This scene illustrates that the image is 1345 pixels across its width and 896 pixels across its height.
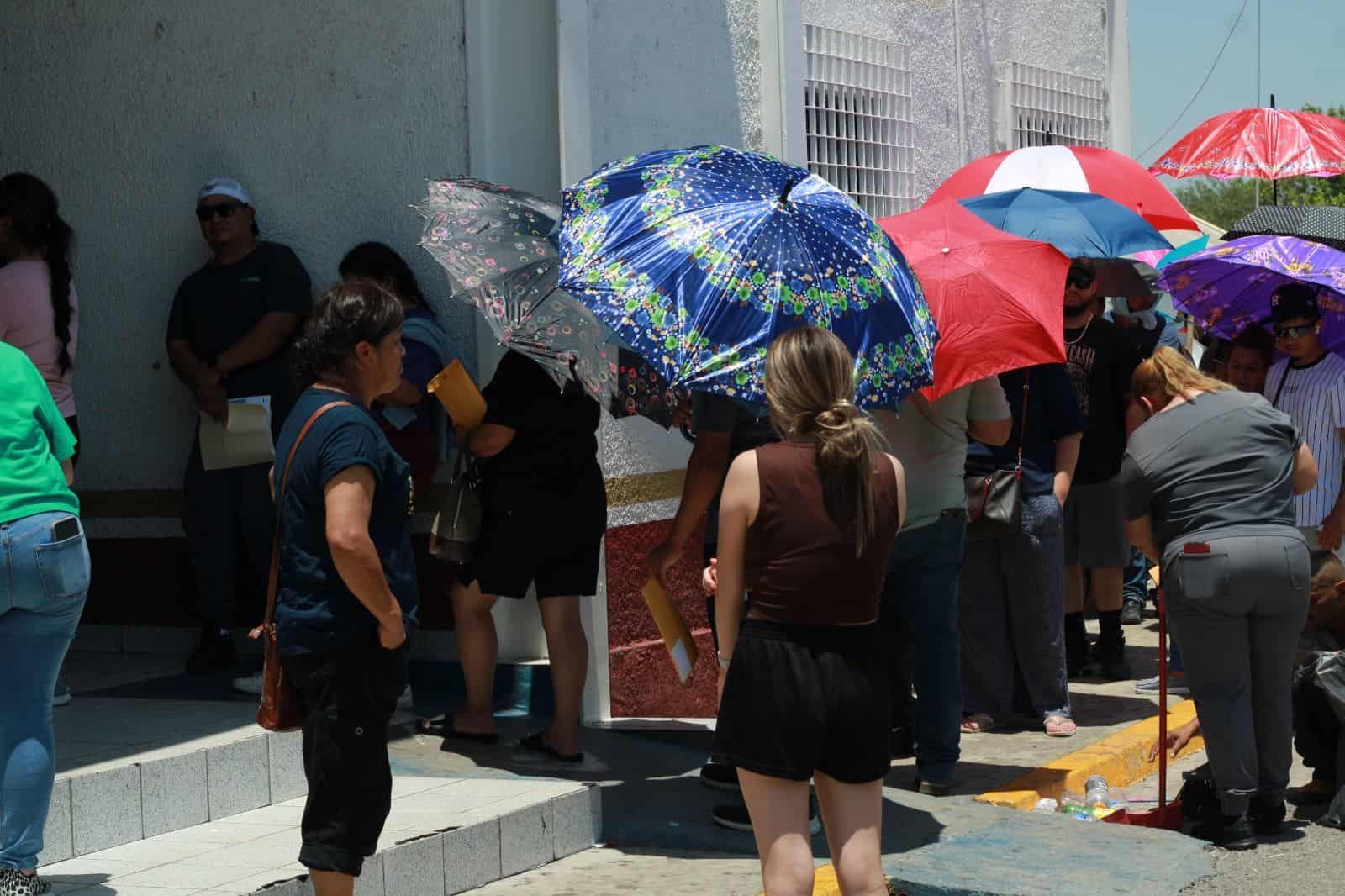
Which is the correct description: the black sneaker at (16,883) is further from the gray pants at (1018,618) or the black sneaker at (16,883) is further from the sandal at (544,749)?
the gray pants at (1018,618)

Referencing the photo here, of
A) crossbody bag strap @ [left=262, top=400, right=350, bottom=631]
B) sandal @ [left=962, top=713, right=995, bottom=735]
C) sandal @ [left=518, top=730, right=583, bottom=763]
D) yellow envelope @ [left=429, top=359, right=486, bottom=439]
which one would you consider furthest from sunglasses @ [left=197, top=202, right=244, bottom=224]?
sandal @ [left=962, top=713, right=995, bottom=735]

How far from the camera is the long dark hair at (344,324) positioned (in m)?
4.59

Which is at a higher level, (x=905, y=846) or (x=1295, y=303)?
(x=1295, y=303)

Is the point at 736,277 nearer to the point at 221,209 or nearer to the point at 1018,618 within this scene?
the point at 221,209

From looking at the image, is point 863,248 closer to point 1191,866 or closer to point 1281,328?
point 1191,866

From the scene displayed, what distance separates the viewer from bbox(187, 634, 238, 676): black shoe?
24.8 ft

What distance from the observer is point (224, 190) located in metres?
7.50

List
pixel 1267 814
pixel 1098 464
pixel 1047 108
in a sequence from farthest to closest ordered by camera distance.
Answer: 1. pixel 1047 108
2. pixel 1098 464
3. pixel 1267 814

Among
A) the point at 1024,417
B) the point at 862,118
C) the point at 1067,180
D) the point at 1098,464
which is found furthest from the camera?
the point at 862,118

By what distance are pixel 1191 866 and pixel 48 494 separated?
383cm

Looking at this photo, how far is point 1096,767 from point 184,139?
482 centimetres

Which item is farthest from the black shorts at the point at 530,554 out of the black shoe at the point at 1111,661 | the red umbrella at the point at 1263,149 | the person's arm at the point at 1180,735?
the red umbrella at the point at 1263,149

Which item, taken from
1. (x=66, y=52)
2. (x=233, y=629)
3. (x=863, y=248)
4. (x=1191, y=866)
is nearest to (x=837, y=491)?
(x=863, y=248)

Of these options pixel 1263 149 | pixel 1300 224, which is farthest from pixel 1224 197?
pixel 1300 224
